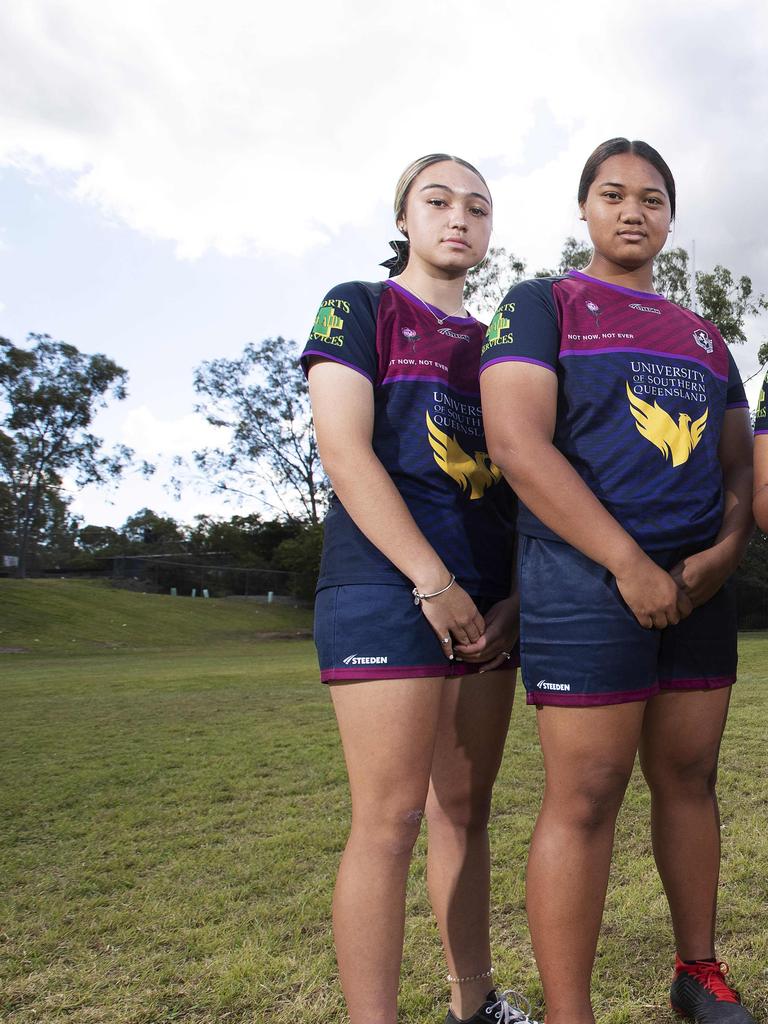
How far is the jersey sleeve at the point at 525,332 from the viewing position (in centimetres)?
197

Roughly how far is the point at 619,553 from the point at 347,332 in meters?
0.80

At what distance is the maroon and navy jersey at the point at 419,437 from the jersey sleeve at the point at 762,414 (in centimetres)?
66

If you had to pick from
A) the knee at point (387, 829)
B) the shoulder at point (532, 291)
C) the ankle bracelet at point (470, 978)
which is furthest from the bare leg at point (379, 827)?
the shoulder at point (532, 291)

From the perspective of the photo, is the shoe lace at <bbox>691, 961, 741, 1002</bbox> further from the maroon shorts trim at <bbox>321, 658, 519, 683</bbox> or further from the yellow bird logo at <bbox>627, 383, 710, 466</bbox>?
the yellow bird logo at <bbox>627, 383, 710, 466</bbox>

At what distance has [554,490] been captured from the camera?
188cm

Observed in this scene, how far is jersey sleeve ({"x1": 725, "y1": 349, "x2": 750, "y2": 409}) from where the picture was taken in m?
2.25

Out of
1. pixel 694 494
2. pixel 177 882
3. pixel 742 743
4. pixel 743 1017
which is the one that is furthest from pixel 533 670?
pixel 742 743

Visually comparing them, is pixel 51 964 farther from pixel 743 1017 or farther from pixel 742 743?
pixel 742 743

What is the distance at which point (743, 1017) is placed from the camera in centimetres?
208

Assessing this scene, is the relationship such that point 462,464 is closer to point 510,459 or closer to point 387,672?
point 510,459

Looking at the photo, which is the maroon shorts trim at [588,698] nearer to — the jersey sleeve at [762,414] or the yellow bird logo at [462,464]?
the yellow bird logo at [462,464]

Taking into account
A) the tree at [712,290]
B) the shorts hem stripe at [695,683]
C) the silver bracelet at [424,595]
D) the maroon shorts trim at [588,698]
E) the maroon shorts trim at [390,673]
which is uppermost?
the tree at [712,290]

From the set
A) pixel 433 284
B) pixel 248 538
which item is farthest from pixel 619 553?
pixel 248 538

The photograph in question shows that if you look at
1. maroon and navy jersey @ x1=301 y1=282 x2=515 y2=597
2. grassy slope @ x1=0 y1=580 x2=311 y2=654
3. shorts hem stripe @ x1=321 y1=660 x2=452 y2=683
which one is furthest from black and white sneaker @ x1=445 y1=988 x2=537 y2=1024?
grassy slope @ x1=0 y1=580 x2=311 y2=654
